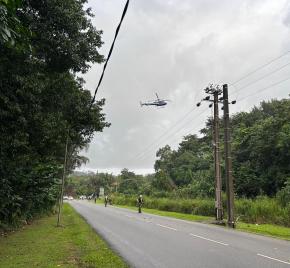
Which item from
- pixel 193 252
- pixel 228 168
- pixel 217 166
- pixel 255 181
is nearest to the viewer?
pixel 193 252

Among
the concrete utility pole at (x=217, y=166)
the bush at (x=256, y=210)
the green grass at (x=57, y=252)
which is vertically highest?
the concrete utility pole at (x=217, y=166)

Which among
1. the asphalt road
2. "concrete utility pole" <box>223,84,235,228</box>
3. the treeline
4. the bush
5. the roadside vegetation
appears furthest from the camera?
the roadside vegetation

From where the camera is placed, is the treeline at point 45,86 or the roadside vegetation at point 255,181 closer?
the treeline at point 45,86

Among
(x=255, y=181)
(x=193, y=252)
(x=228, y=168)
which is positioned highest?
(x=255, y=181)

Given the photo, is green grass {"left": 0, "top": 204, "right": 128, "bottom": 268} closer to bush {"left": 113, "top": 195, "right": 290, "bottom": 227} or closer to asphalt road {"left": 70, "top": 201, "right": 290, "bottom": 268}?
asphalt road {"left": 70, "top": 201, "right": 290, "bottom": 268}

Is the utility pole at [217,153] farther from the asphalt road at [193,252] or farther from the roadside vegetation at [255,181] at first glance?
the asphalt road at [193,252]

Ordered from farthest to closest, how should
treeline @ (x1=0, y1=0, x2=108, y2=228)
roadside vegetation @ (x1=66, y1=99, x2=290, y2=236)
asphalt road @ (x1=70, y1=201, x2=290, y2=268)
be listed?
roadside vegetation @ (x1=66, y1=99, x2=290, y2=236)
treeline @ (x1=0, y1=0, x2=108, y2=228)
asphalt road @ (x1=70, y1=201, x2=290, y2=268)

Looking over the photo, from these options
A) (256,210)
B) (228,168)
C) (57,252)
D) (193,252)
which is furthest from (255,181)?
(57,252)

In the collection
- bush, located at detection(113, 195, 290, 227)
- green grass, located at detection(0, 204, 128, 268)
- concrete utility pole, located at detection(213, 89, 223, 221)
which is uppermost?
concrete utility pole, located at detection(213, 89, 223, 221)

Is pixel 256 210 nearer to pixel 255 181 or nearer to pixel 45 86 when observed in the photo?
pixel 255 181

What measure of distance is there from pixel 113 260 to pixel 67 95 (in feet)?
24.8

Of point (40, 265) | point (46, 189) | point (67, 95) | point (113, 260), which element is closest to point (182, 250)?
point (113, 260)

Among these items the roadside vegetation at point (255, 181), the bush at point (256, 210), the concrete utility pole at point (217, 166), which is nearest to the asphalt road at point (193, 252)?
the roadside vegetation at point (255, 181)

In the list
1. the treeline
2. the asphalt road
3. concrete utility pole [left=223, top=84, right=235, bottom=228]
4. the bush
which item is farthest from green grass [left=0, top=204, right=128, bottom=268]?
the bush
